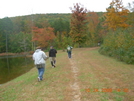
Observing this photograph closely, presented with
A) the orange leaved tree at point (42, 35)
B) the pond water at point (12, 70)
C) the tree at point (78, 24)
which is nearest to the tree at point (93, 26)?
the tree at point (78, 24)

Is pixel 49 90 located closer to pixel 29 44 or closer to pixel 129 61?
pixel 129 61

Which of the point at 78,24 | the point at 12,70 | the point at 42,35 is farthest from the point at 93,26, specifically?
the point at 12,70

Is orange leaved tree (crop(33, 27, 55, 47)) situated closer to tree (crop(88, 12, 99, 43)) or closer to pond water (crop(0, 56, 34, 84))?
tree (crop(88, 12, 99, 43))

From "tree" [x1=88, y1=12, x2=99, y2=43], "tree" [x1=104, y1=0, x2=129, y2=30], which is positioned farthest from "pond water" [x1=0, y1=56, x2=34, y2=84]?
"tree" [x1=88, y1=12, x2=99, y2=43]

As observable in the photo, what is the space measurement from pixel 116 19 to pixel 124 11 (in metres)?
2.02

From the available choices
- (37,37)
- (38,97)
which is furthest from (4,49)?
(38,97)

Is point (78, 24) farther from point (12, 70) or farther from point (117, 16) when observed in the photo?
point (12, 70)

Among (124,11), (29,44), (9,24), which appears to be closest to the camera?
(124,11)

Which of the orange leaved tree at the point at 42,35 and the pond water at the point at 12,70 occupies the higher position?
the orange leaved tree at the point at 42,35

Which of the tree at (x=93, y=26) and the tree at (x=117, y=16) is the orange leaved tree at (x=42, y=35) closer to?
the tree at (x=93, y=26)

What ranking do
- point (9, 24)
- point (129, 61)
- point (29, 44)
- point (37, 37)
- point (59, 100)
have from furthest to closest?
point (9, 24) → point (29, 44) → point (37, 37) → point (129, 61) → point (59, 100)

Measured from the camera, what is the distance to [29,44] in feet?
169

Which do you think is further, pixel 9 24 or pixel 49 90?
pixel 9 24

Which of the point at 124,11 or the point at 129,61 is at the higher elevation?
the point at 124,11
